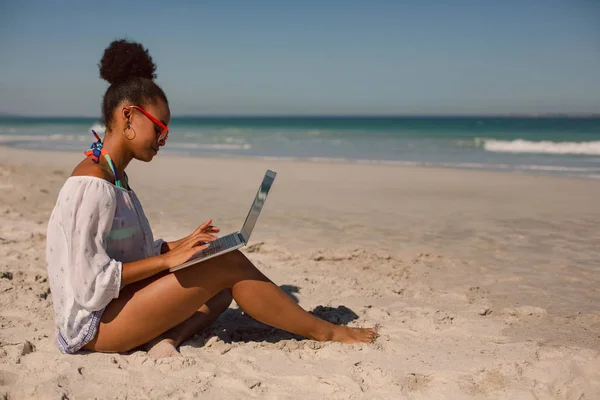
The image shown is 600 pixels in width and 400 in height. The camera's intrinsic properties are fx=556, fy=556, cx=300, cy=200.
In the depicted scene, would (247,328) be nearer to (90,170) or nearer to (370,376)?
(370,376)

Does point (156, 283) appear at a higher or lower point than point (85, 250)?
lower

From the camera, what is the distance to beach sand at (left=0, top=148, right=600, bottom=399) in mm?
2621

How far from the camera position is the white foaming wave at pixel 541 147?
1989 cm

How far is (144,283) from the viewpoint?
270 centimetres

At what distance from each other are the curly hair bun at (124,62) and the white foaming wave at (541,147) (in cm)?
1930

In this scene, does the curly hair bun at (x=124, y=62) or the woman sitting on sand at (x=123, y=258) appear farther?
the curly hair bun at (x=124, y=62)

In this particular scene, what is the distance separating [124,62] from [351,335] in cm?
190

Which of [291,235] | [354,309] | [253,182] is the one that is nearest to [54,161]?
[253,182]

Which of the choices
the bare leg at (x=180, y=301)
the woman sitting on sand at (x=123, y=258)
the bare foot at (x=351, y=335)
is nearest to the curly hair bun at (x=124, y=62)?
the woman sitting on sand at (x=123, y=258)

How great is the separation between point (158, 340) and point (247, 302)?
1.77ft

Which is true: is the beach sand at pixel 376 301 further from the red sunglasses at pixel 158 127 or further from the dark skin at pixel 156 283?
the red sunglasses at pixel 158 127

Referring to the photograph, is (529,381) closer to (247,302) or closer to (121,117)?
(247,302)

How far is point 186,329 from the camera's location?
10.2ft

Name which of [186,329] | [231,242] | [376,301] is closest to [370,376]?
[231,242]
